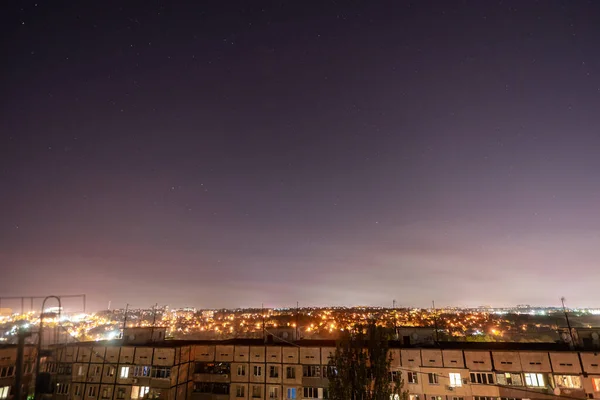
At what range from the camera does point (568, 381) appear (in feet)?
117

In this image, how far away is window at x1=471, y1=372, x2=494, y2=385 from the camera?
3781cm

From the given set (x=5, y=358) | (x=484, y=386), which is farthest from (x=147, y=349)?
(x=484, y=386)

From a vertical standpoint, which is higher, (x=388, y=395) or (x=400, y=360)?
(x=400, y=360)

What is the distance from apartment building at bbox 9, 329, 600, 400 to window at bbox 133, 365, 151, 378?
12cm

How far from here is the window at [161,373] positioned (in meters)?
44.3

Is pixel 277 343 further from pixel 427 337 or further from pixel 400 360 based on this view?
pixel 427 337

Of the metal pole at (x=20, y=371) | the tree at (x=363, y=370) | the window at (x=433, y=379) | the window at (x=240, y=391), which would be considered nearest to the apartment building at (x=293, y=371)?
the window at (x=240, y=391)

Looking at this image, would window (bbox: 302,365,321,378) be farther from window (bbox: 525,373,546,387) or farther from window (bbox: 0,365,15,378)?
window (bbox: 0,365,15,378)

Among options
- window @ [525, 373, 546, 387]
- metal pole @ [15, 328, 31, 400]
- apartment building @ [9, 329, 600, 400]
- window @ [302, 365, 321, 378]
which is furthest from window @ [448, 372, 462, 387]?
metal pole @ [15, 328, 31, 400]

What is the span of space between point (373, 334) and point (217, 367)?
24.0 m

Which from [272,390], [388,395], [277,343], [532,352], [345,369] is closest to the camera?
[388,395]

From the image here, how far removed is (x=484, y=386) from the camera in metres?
37.7

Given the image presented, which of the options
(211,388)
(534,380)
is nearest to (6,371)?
(211,388)

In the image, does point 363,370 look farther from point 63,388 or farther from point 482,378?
point 63,388
